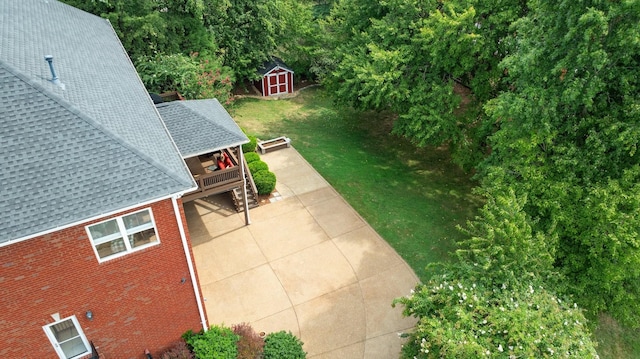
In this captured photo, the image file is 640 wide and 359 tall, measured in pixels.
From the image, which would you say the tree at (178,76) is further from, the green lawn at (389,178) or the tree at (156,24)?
the green lawn at (389,178)

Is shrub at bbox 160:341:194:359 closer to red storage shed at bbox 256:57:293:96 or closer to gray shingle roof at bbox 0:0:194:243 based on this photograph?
gray shingle roof at bbox 0:0:194:243

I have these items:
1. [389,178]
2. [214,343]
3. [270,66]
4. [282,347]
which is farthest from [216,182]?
[270,66]

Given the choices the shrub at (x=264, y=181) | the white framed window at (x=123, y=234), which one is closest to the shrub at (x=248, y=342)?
the white framed window at (x=123, y=234)

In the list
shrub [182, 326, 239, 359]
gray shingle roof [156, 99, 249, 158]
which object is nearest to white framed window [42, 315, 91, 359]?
shrub [182, 326, 239, 359]

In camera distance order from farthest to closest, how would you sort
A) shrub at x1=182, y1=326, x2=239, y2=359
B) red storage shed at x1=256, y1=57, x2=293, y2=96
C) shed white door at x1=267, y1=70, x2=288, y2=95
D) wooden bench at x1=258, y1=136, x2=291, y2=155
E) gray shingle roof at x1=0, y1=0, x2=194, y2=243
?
shed white door at x1=267, y1=70, x2=288, y2=95 → red storage shed at x1=256, y1=57, x2=293, y2=96 → wooden bench at x1=258, y1=136, x2=291, y2=155 → shrub at x1=182, y1=326, x2=239, y2=359 → gray shingle roof at x1=0, y1=0, x2=194, y2=243

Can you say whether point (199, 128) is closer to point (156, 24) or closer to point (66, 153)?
point (66, 153)

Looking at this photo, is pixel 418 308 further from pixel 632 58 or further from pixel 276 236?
pixel 632 58

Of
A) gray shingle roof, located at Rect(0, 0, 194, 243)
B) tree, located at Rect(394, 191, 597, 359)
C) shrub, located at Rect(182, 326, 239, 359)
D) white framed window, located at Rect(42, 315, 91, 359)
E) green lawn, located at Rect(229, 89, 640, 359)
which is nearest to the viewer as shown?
gray shingle roof, located at Rect(0, 0, 194, 243)
